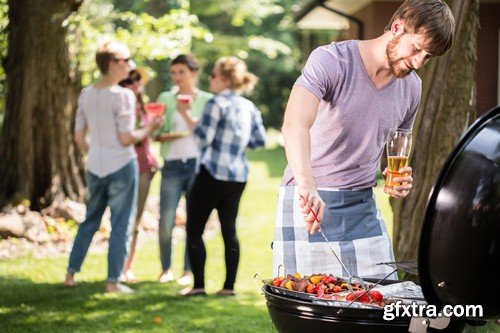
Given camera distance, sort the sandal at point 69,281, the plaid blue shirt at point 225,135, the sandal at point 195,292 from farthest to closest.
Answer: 1. the sandal at point 69,281
2. the sandal at point 195,292
3. the plaid blue shirt at point 225,135

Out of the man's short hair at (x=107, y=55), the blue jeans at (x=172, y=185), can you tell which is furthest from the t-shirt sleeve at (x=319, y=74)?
the blue jeans at (x=172, y=185)

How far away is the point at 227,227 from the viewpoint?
8.48 m

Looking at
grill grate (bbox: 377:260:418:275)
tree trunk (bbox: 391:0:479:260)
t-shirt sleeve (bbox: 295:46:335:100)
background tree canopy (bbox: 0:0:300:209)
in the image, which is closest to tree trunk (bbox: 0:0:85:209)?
background tree canopy (bbox: 0:0:300:209)

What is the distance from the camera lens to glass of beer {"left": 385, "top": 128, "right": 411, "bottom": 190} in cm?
411

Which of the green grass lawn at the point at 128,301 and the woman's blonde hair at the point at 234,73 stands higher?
the woman's blonde hair at the point at 234,73

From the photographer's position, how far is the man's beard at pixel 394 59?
4.00 m

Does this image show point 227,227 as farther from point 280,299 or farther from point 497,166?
point 497,166

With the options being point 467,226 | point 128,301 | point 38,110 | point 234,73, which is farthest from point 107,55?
point 467,226

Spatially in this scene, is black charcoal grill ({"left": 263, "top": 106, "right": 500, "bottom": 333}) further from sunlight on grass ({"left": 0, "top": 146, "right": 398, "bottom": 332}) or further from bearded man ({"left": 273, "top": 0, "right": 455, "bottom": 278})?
sunlight on grass ({"left": 0, "top": 146, "right": 398, "bottom": 332})

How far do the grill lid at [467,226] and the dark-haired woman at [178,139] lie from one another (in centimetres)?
569

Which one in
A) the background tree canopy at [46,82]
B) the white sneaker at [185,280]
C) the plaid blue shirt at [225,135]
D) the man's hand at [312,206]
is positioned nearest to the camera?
the man's hand at [312,206]

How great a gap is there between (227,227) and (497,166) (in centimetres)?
536

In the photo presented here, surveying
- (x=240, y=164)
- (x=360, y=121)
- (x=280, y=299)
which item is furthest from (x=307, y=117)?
(x=240, y=164)

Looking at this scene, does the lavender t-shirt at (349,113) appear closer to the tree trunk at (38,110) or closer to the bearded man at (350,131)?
the bearded man at (350,131)
